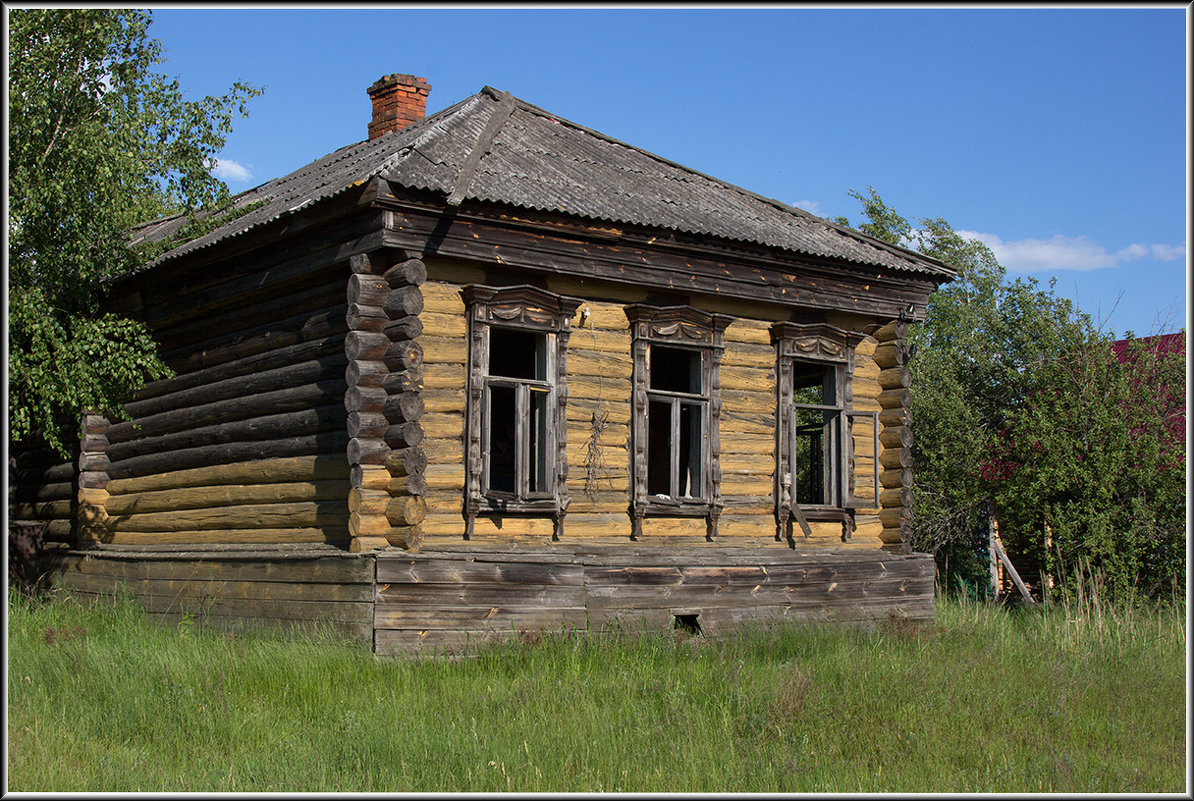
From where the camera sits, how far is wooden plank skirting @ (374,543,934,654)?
9.80m

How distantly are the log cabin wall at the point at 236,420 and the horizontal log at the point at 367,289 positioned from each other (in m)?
0.40

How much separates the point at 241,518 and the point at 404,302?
321 cm

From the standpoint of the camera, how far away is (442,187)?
10375 mm

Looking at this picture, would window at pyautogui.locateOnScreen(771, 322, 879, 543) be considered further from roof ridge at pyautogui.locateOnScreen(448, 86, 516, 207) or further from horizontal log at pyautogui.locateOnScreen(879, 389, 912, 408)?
roof ridge at pyautogui.locateOnScreen(448, 86, 516, 207)

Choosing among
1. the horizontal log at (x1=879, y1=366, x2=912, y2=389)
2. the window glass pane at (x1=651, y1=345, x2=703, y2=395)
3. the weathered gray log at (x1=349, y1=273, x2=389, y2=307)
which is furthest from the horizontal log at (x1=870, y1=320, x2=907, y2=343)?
the weathered gray log at (x1=349, y1=273, x2=389, y2=307)

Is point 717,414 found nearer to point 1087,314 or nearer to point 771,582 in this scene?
point 771,582

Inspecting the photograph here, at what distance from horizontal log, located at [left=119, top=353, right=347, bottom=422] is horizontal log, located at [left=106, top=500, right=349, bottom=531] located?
1.06 meters

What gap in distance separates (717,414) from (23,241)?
6.94 metres

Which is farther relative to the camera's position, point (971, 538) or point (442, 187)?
point (971, 538)

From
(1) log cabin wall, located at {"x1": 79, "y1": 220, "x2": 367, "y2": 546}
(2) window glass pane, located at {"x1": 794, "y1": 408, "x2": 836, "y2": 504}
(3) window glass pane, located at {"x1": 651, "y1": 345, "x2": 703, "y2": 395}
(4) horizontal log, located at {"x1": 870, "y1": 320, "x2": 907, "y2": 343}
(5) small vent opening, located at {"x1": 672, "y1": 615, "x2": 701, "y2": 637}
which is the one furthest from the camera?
(3) window glass pane, located at {"x1": 651, "y1": 345, "x2": 703, "y2": 395}

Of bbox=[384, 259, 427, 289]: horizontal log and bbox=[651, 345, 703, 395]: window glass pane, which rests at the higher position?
bbox=[384, 259, 427, 289]: horizontal log

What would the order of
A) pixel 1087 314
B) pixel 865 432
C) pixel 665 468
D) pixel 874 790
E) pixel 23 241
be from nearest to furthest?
pixel 874 790, pixel 23 241, pixel 865 432, pixel 665 468, pixel 1087 314

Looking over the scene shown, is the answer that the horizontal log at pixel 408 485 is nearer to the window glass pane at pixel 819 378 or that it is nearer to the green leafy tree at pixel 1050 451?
the window glass pane at pixel 819 378

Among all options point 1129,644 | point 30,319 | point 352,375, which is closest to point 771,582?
point 1129,644
